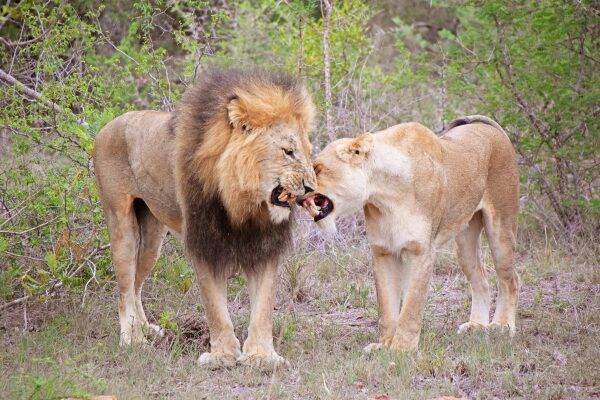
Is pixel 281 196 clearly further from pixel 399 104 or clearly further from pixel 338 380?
pixel 399 104

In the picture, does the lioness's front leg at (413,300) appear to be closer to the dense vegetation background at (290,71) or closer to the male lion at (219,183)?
the male lion at (219,183)

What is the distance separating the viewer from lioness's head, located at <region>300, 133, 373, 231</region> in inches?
199

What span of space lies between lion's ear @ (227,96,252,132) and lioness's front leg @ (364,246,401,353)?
3.59 feet

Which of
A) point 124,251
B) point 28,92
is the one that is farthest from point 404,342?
point 28,92

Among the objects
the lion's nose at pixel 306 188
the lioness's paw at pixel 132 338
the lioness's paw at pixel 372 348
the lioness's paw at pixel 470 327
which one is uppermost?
the lion's nose at pixel 306 188

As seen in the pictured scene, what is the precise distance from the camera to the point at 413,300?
201 inches

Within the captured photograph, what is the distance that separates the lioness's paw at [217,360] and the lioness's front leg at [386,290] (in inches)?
28.0

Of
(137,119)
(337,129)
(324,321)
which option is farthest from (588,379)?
(337,129)

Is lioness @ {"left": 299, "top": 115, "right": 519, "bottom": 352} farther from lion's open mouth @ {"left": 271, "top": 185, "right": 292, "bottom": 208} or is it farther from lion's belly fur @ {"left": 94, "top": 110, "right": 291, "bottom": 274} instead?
lion's belly fur @ {"left": 94, "top": 110, "right": 291, "bottom": 274}

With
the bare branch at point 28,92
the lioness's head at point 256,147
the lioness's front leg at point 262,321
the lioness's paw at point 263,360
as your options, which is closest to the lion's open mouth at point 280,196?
the lioness's head at point 256,147

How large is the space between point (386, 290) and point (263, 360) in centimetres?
80

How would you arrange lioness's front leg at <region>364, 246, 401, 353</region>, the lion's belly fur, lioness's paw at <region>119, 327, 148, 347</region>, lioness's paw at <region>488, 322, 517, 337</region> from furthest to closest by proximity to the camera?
lioness's paw at <region>488, 322, 517, 337</region>, lioness's paw at <region>119, 327, 148, 347</region>, lioness's front leg at <region>364, 246, 401, 353</region>, the lion's belly fur

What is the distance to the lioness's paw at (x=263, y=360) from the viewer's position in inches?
191

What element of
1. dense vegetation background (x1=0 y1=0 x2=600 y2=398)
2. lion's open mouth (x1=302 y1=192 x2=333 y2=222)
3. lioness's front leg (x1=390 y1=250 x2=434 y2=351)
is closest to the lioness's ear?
lion's open mouth (x1=302 y1=192 x2=333 y2=222)
